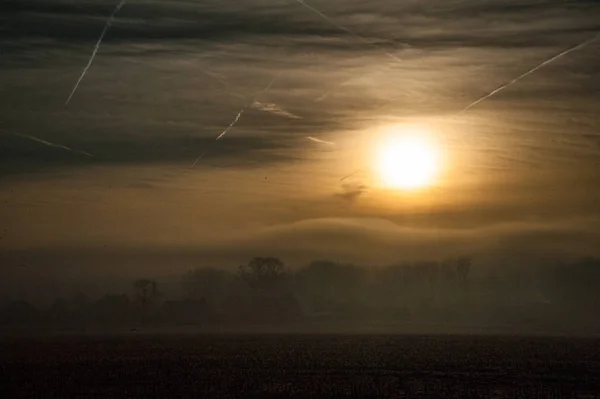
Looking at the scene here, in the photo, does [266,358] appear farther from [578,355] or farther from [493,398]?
[493,398]

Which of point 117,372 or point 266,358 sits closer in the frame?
point 117,372

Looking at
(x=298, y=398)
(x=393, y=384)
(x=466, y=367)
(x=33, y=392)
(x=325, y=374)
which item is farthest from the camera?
(x=466, y=367)

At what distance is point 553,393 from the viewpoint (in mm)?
78375

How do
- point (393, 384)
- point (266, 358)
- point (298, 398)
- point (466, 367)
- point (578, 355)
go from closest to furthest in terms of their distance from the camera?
1. point (298, 398)
2. point (393, 384)
3. point (466, 367)
4. point (266, 358)
5. point (578, 355)

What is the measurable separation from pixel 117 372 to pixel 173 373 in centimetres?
695

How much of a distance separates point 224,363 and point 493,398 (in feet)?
168

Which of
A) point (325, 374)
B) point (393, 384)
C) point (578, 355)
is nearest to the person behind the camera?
point (393, 384)

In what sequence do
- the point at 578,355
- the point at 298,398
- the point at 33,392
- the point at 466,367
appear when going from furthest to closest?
the point at 578,355
the point at 466,367
the point at 33,392
the point at 298,398

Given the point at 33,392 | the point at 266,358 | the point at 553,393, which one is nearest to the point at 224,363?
the point at 266,358

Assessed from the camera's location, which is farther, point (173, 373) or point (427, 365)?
point (427, 365)

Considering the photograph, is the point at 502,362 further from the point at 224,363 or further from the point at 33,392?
the point at 33,392

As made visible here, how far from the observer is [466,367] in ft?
358

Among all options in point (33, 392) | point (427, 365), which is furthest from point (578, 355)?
point (33, 392)

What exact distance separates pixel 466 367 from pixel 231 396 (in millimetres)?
43827
